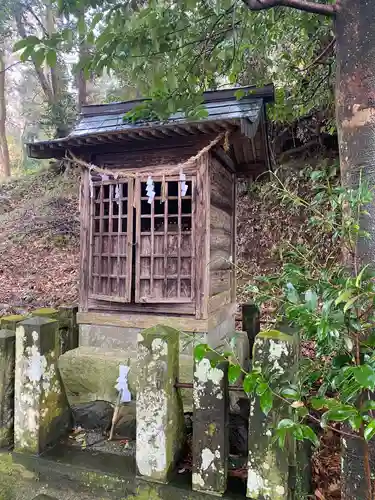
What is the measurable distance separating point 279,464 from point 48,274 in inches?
352

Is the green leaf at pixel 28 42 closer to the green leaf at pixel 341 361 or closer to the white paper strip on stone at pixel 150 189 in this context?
the white paper strip on stone at pixel 150 189

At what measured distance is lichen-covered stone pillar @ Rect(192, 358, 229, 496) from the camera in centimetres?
193

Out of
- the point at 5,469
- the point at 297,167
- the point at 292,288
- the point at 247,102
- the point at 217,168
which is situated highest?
the point at 297,167

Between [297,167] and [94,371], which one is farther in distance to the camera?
[297,167]

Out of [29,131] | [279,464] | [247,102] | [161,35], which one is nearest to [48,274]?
[247,102]

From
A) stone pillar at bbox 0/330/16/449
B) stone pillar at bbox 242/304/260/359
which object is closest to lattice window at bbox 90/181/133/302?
stone pillar at bbox 242/304/260/359

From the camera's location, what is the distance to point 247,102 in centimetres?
449

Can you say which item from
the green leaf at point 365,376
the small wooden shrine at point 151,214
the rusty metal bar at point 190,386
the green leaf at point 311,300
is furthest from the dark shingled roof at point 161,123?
the green leaf at point 365,376

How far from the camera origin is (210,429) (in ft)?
6.49

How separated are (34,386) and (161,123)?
3.17 m

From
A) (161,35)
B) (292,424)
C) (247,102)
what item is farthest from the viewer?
(247,102)

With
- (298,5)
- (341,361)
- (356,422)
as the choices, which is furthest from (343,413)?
(298,5)

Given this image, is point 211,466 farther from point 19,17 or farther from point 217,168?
point 19,17

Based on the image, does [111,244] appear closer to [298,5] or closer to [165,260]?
[165,260]
